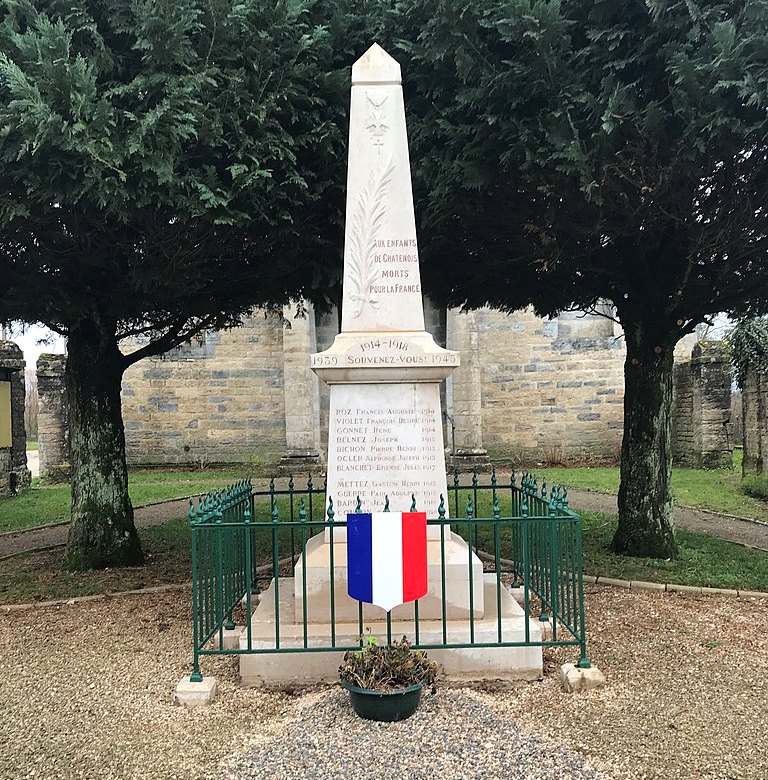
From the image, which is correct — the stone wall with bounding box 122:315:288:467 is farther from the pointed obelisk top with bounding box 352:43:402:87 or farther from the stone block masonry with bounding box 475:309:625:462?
the pointed obelisk top with bounding box 352:43:402:87

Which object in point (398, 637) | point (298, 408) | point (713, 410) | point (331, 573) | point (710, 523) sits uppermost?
point (298, 408)

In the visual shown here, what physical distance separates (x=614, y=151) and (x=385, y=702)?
427 cm

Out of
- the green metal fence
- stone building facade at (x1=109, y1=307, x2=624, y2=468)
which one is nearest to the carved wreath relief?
the green metal fence

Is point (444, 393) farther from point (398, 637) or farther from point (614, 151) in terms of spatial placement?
point (398, 637)

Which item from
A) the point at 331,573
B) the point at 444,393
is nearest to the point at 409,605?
the point at 331,573

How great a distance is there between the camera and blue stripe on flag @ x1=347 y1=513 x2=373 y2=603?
12.8 ft

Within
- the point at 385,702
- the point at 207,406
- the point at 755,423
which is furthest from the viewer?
the point at 207,406

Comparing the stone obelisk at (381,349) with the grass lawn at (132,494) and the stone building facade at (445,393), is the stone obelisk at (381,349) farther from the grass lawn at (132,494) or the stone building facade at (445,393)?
the stone building facade at (445,393)

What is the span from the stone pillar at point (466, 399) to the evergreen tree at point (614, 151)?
873 cm

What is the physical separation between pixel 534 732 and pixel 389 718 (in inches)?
29.1

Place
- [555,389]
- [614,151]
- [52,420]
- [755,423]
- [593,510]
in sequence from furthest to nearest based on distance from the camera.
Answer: [555,389], [52,420], [755,423], [593,510], [614,151]

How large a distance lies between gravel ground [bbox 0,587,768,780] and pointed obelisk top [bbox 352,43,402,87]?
A: 4.17 meters

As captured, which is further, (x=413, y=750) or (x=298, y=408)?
(x=298, y=408)

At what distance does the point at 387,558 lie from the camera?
390 cm
